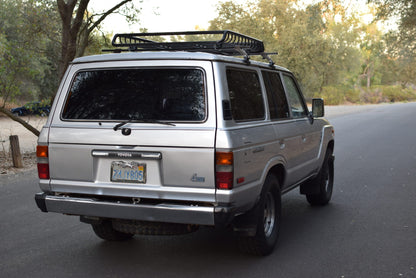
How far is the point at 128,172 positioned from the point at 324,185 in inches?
147

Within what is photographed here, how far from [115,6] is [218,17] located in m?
31.4

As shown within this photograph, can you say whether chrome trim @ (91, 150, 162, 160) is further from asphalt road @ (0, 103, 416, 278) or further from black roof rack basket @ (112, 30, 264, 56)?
black roof rack basket @ (112, 30, 264, 56)

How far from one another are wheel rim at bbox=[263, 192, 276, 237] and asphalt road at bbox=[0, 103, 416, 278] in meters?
0.27

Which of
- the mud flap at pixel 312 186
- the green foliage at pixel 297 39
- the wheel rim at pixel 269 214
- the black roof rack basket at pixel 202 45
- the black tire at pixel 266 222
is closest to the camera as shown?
the black tire at pixel 266 222

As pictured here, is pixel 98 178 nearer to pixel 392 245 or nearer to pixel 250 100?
pixel 250 100

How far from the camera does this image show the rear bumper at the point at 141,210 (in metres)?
3.86

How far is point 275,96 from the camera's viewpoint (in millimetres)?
5285

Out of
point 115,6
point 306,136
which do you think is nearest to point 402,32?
point 115,6

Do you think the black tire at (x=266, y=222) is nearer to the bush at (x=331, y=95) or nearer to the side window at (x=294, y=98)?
the side window at (x=294, y=98)

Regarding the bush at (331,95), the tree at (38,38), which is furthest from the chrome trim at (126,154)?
the bush at (331,95)

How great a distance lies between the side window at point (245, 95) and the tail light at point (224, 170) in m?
0.49

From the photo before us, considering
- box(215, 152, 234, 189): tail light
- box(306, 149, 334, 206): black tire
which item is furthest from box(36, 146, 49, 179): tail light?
box(306, 149, 334, 206): black tire

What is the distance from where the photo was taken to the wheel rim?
483 centimetres

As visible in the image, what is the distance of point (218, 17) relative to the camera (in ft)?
148
